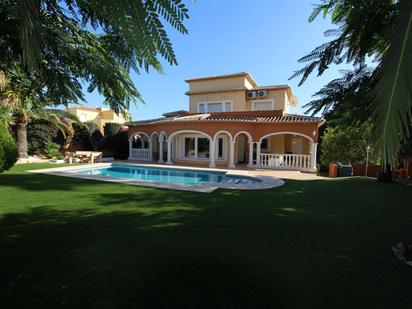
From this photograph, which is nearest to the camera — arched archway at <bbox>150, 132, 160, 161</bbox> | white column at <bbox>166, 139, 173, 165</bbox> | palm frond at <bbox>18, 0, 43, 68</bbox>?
palm frond at <bbox>18, 0, 43, 68</bbox>

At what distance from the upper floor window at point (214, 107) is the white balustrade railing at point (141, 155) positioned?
28.1 ft

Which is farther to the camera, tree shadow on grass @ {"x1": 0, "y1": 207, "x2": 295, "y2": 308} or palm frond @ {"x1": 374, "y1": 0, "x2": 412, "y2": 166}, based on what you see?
tree shadow on grass @ {"x1": 0, "y1": 207, "x2": 295, "y2": 308}


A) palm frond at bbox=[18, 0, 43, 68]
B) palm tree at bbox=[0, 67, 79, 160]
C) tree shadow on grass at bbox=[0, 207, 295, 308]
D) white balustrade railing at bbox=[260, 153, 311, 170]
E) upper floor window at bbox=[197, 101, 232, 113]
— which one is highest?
upper floor window at bbox=[197, 101, 232, 113]

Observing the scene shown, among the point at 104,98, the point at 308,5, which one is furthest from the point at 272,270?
the point at 308,5

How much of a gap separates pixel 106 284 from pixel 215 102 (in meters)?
28.0

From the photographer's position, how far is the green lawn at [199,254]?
3668 millimetres

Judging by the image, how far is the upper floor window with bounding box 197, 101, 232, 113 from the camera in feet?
98.4

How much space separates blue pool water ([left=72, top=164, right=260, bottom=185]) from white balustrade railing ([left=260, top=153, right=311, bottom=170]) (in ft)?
18.3

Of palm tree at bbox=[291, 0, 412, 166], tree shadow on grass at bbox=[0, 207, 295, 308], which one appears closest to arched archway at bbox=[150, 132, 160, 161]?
tree shadow on grass at bbox=[0, 207, 295, 308]

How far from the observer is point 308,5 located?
4020 millimetres

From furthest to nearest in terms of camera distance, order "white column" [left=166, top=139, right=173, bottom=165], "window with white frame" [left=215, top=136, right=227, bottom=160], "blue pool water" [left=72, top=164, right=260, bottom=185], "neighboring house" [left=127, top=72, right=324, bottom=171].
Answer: "window with white frame" [left=215, top=136, right=227, bottom=160]
"white column" [left=166, top=139, right=173, bottom=165]
"neighboring house" [left=127, top=72, right=324, bottom=171]
"blue pool water" [left=72, top=164, right=260, bottom=185]

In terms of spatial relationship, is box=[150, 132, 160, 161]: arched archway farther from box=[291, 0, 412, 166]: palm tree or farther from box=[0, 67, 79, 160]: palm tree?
box=[291, 0, 412, 166]: palm tree

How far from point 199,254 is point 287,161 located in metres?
19.4

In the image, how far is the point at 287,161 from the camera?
22.9 m
